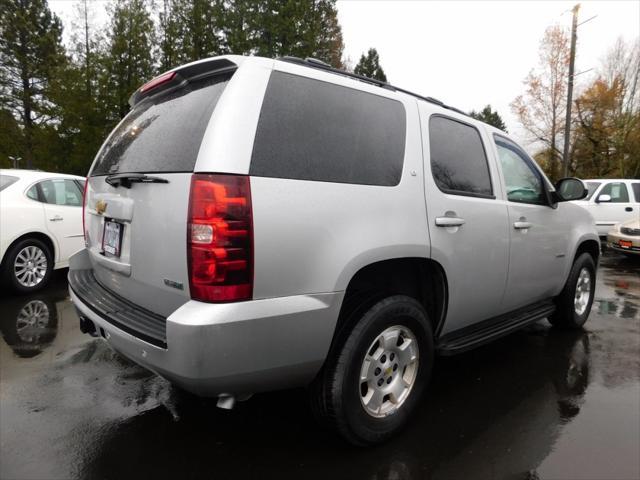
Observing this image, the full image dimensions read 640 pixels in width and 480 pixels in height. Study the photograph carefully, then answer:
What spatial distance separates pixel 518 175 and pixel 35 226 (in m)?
5.47

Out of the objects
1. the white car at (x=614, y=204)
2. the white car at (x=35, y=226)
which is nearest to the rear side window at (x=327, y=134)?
the white car at (x=35, y=226)

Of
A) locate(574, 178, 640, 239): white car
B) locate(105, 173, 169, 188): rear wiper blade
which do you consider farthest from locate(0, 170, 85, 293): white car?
locate(574, 178, 640, 239): white car

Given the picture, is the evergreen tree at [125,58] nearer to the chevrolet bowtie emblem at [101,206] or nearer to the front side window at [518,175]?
the chevrolet bowtie emblem at [101,206]

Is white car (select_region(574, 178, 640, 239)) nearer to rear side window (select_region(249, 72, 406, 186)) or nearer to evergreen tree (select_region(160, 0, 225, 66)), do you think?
rear side window (select_region(249, 72, 406, 186))

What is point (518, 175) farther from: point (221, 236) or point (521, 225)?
point (221, 236)

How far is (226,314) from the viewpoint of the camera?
1730 mm

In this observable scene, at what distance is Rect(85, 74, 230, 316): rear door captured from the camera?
6.14 feet

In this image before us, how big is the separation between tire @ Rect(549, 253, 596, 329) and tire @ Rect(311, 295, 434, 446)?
92.5 inches

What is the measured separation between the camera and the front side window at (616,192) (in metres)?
11.3

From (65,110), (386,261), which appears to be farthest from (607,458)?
(65,110)

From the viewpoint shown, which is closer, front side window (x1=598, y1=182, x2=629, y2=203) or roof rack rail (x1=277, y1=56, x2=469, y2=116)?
roof rack rail (x1=277, y1=56, x2=469, y2=116)

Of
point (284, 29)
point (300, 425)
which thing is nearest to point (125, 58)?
point (284, 29)

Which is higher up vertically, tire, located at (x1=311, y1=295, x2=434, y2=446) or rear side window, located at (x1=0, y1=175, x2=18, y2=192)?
rear side window, located at (x1=0, y1=175, x2=18, y2=192)

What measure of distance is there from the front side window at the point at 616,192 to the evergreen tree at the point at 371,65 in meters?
32.2
